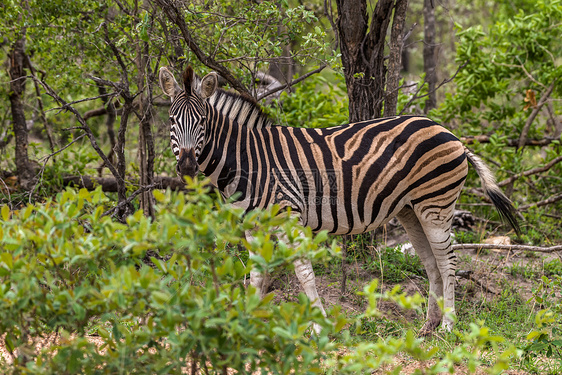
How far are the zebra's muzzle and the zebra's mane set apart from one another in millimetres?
Answer: 748

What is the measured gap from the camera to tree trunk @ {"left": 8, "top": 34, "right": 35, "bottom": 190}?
7344mm

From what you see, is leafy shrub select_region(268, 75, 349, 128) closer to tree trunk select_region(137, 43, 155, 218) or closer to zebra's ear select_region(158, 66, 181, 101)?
tree trunk select_region(137, 43, 155, 218)

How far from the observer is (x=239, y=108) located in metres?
5.19

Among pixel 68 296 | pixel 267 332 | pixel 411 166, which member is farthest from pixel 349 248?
pixel 68 296

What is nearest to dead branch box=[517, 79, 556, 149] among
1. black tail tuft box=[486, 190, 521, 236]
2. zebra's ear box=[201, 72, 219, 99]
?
black tail tuft box=[486, 190, 521, 236]

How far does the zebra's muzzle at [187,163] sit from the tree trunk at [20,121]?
13.0 ft

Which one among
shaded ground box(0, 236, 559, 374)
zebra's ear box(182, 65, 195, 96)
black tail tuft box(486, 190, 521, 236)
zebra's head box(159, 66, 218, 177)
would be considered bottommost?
shaded ground box(0, 236, 559, 374)

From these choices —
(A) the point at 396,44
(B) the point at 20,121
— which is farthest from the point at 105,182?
(A) the point at 396,44

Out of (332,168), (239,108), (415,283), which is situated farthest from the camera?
(415,283)

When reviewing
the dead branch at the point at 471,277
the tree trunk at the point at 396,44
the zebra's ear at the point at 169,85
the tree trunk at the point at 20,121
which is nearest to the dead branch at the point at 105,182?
the tree trunk at the point at 20,121

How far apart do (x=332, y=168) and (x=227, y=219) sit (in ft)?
8.03

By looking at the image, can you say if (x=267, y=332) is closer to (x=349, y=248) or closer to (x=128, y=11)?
(x=349, y=248)

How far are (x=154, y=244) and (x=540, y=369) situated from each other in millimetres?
3499

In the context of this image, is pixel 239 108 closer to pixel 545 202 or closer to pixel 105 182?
pixel 105 182
